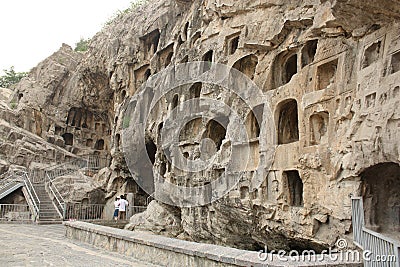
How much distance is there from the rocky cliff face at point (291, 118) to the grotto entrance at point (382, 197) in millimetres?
27

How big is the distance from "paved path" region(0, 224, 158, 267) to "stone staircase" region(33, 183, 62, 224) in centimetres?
739

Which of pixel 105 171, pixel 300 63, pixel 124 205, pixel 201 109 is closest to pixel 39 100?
pixel 105 171

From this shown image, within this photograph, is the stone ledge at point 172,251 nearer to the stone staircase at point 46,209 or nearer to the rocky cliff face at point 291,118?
the rocky cliff face at point 291,118

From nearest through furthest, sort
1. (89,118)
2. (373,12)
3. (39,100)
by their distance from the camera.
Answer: (373,12) → (39,100) → (89,118)

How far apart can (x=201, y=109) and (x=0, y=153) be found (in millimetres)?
19726

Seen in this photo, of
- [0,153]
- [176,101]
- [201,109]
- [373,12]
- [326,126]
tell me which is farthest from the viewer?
[0,153]

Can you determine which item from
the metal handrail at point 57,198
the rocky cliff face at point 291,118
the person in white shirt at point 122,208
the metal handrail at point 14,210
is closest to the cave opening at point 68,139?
the metal handrail at point 57,198

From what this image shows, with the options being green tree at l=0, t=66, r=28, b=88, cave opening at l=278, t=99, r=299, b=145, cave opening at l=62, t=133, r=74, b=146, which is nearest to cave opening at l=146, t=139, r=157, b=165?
cave opening at l=278, t=99, r=299, b=145

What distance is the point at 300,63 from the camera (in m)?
12.3

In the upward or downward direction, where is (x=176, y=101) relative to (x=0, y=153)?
upward

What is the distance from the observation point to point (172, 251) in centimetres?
841

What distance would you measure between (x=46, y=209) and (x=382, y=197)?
64.0 ft

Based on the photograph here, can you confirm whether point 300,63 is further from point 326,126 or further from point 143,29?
point 143,29

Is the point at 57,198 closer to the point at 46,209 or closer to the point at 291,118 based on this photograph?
the point at 46,209
